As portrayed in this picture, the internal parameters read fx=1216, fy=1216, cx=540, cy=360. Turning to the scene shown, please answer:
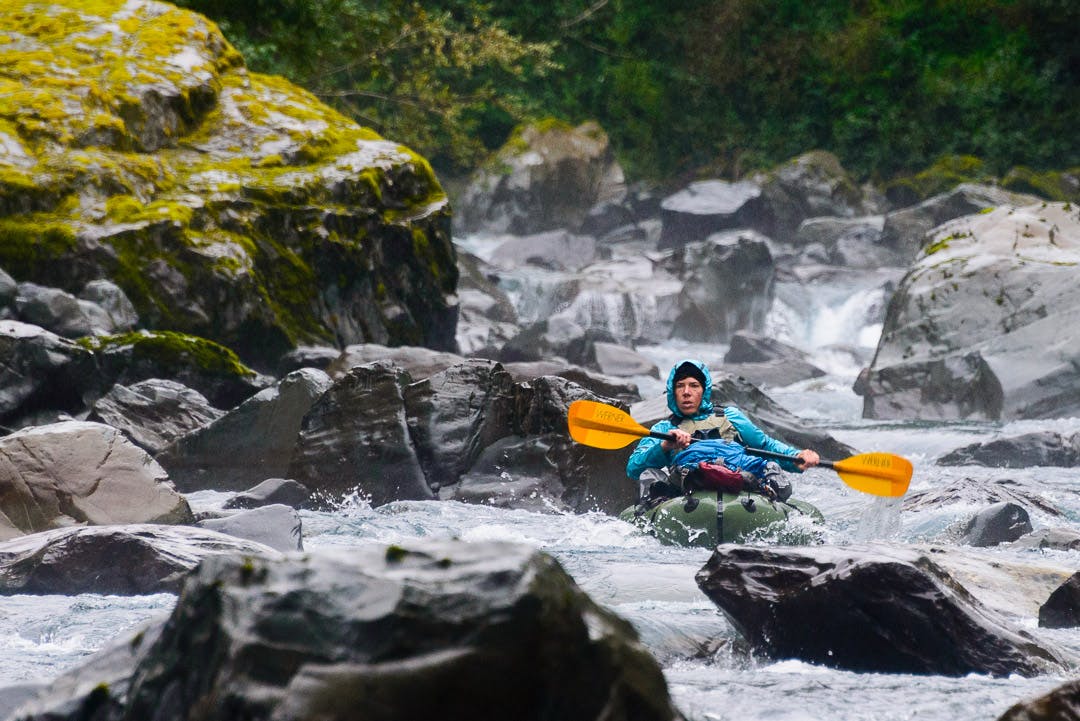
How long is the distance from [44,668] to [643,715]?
2.12 meters

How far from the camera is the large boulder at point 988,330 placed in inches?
407

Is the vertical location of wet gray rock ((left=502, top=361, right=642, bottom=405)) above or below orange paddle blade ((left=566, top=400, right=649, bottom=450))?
below

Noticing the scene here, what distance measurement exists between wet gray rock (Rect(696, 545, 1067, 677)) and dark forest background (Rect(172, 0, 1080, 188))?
1542 cm

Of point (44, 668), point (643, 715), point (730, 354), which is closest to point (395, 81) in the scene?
point (730, 354)

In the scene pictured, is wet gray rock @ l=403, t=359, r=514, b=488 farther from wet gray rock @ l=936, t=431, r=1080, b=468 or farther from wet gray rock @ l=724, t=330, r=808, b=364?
wet gray rock @ l=724, t=330, r=808, b=364

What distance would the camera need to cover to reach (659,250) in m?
23.1

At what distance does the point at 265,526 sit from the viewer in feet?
16.5

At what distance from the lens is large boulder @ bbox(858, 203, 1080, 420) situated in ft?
33.9

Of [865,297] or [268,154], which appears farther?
[865,297]

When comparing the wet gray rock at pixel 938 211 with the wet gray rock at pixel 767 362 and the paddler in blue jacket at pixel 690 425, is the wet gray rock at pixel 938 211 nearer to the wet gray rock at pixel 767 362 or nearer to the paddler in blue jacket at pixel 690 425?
the wet gray rock at pixel 767 362

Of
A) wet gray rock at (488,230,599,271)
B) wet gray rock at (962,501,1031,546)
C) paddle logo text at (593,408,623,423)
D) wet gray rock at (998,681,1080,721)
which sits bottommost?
wet gray rock at (488,230,599,271)

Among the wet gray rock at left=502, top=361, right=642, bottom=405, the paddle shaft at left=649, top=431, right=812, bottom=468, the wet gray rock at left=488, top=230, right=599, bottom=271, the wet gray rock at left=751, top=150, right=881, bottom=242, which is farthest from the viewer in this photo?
the wet gray rock at left=751, top=150, right=881, bottom=242

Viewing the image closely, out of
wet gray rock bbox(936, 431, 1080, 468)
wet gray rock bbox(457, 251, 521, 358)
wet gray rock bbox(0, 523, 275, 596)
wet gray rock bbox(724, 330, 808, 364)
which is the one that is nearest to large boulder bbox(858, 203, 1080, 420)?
wet gray rock bbox(936, 431, 1080, 468)

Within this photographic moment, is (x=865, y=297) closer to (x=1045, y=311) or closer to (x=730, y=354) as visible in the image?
(x=730, y=354)
